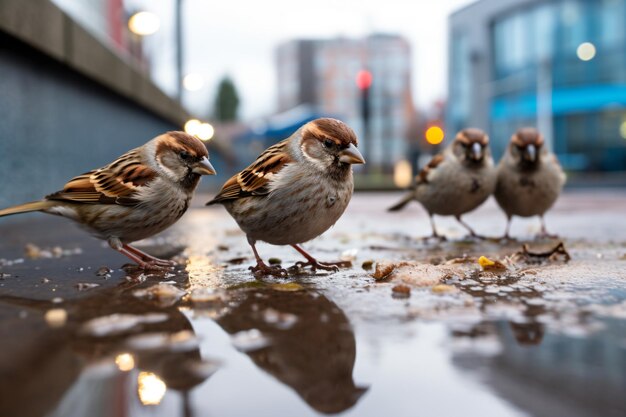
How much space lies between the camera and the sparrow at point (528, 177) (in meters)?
4.82

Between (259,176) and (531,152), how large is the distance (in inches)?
100

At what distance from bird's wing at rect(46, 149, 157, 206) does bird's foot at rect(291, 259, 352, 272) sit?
0.91 meters

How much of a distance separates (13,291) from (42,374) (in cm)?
123

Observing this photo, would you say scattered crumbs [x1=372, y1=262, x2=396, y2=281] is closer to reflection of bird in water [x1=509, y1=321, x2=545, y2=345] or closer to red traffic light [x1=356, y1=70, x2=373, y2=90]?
reflection of bird in water [x1=509, y1=321, x2=545, y2=345]

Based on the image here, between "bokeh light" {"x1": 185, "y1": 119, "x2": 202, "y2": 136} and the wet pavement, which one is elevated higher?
"bokeh light" {"x1": 185, "y1": 119, "x2": 202, "y2": 136}

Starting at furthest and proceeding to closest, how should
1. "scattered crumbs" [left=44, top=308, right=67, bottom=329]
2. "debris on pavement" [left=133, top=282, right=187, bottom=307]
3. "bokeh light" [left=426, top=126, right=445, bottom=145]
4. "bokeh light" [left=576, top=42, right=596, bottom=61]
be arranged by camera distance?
"bokeh light" [left=576, top=42, right=596, bottom=61], "bokeh light" [left=426, top=126, right=445, bottom=145], "debris on pavement" [left=133, top=282, right=187, bottom=307], "scattered crumbs" [left=44, top=308, right=67, bottom=329]

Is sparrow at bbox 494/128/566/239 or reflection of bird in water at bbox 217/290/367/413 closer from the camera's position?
reflection of bird in water at bbox 217/290/367/413

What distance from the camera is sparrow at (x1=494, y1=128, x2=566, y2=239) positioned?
482 centimetres

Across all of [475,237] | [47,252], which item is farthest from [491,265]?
[47,252]

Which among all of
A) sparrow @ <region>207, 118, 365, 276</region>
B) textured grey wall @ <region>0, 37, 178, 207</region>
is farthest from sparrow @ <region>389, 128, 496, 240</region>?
textured grey wall @ <region>0, 37, 178, 207</region>

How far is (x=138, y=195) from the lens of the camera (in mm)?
3209

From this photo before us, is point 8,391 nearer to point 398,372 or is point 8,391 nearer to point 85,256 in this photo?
point 398,372

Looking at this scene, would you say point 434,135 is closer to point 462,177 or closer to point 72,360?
point 462,177

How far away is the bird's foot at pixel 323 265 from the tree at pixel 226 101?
289 ft
